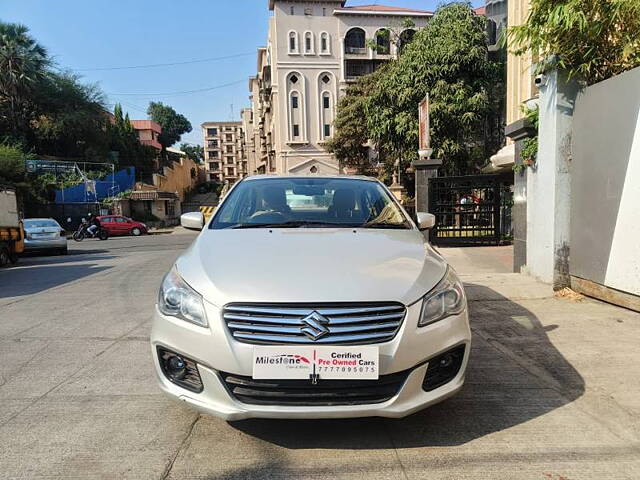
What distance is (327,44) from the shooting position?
47.1 m

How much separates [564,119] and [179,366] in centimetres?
538

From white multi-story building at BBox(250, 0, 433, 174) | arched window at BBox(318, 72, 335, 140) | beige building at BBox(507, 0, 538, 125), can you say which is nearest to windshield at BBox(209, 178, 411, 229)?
beige building at BBox(507, 0, 538, 125)

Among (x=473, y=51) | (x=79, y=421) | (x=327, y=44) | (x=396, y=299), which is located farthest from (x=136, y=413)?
(x=327, y=44)

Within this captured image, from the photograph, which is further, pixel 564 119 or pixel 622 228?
pixel 564 119

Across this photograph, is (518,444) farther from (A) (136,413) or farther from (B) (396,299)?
(A) (136,413)

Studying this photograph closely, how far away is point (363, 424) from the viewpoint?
2945 millimetres

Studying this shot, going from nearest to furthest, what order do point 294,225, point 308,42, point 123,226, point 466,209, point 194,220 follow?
point 294,225
point 194,220
point 466,209
point 123,226
point 308,42

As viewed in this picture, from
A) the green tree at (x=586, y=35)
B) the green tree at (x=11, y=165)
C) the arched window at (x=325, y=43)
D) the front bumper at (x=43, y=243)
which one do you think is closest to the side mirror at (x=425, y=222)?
the green tree at (x=586, y=35)

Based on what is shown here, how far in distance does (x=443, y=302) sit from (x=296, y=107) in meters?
46.8

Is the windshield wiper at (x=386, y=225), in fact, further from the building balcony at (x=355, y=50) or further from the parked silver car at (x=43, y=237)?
the building balcony at (x=355, y=50)

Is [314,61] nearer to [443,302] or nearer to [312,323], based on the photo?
[443,302]

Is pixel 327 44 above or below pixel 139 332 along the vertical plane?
above

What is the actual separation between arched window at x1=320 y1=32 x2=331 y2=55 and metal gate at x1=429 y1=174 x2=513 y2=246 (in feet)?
126

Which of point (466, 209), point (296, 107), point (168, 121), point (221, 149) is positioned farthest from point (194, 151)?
point (466, 209)
